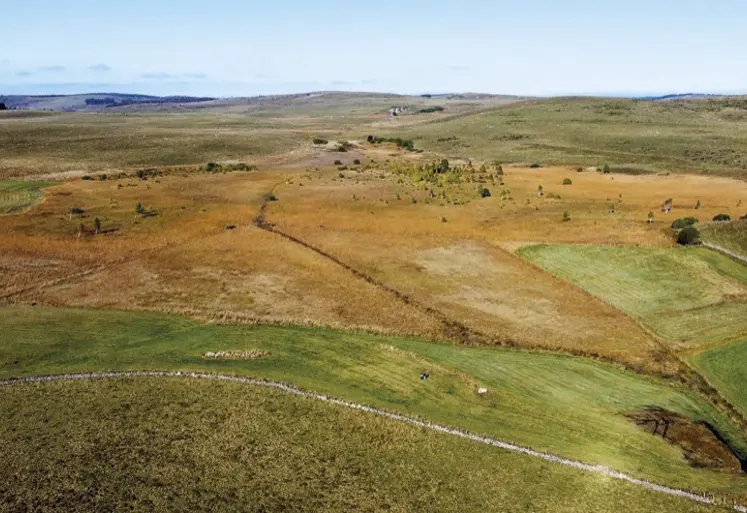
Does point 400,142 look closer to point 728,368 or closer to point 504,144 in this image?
point 504,144

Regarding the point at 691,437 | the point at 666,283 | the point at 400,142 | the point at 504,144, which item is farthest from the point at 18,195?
the point at 504,144

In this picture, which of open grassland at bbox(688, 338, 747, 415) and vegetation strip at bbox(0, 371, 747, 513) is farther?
open grassland at bbox(688, 338, 747, 415)

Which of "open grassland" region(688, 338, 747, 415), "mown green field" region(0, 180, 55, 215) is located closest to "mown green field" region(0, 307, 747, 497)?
"open grassland" region(688, 338, 747, 415)

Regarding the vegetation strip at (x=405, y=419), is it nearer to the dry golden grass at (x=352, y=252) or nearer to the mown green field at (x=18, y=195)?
the dry golden grass at (x=352, y=252)

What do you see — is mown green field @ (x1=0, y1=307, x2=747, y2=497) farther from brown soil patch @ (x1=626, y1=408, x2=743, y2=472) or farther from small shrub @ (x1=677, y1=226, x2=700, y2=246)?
small shrub @ (x1=677, y1=226, x2=700, y2=246)

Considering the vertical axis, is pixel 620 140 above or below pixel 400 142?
above

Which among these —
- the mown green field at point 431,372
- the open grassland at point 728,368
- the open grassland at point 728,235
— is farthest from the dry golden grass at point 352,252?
the open grassland at point 728,235
